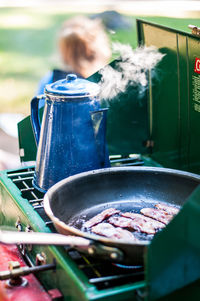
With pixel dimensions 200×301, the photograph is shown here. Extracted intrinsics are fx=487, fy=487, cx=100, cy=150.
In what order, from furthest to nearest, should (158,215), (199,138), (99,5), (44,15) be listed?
(44,15) < (99,5) < (199,138) < (158,215)

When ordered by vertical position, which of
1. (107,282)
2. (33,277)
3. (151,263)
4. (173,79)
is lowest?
(33,277)

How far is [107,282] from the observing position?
1555mm

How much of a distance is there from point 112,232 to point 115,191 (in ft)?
1.37

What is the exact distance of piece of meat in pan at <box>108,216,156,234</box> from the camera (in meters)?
1.87

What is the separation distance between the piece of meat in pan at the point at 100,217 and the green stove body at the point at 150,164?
0.53 feet

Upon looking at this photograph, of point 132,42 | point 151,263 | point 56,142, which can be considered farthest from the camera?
point 132,42

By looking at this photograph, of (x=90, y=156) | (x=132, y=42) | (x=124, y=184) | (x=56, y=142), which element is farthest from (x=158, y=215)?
(x=132, y=42)

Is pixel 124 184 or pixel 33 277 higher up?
pixel 124 184

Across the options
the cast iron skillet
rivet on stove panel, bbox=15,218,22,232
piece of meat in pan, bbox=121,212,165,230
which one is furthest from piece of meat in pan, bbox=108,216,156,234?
rivet on stove panel, bbox=15,218,22,232

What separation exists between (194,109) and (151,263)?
1193mm

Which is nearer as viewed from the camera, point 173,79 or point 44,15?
point 173,79

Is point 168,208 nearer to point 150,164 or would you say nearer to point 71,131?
point 71,131

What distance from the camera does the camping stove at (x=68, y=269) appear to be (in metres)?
1.51

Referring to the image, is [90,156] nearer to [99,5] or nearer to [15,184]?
[15,184]
